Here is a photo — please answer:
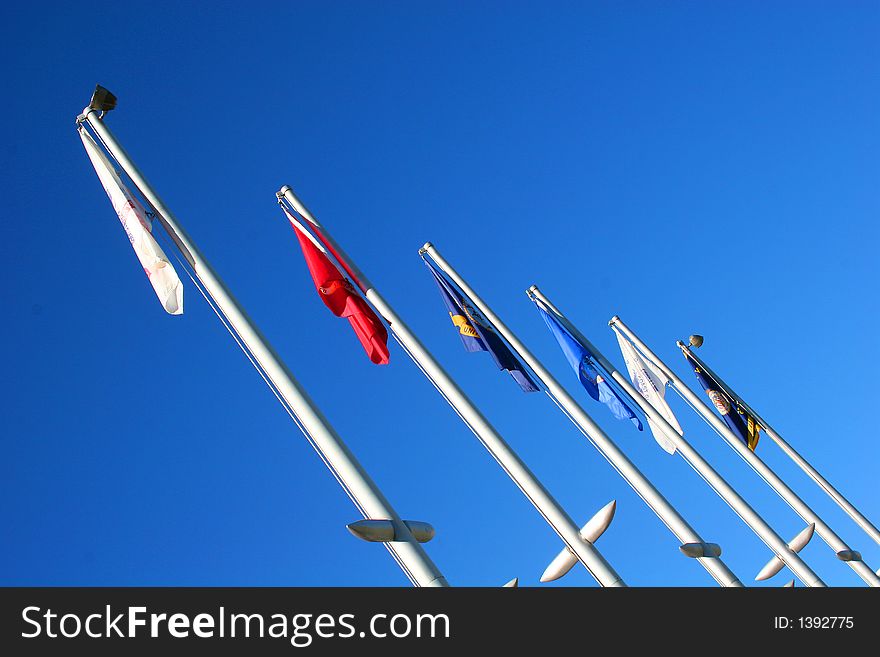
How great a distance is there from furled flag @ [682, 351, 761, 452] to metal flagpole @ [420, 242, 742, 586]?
704 cm

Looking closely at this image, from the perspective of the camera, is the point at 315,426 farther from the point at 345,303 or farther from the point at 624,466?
the point at 624,466

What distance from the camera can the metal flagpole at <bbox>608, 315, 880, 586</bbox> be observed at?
16.5 m

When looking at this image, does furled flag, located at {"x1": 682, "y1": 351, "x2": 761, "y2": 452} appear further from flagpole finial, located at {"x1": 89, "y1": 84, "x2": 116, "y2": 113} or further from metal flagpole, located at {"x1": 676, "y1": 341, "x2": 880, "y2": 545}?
flagpole finial, located at {"x1": 89, "y1": 84, "x2": 116, "y2": 113}

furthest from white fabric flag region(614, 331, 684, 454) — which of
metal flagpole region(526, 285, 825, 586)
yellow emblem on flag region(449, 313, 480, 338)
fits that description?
yellow emblem on flag region(449, 313, 480, 338)

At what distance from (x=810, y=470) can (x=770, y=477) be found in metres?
2.72

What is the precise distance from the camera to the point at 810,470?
1961cm

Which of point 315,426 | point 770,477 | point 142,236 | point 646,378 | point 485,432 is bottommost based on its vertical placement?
point 315,426

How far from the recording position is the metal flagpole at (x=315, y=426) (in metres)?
7.74

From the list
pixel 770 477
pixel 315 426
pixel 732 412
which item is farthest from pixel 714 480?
pixel 315 426

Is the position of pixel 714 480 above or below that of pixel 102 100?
below

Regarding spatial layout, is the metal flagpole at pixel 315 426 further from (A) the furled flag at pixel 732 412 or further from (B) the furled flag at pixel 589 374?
(A) the furled flag at pixel 732 412
